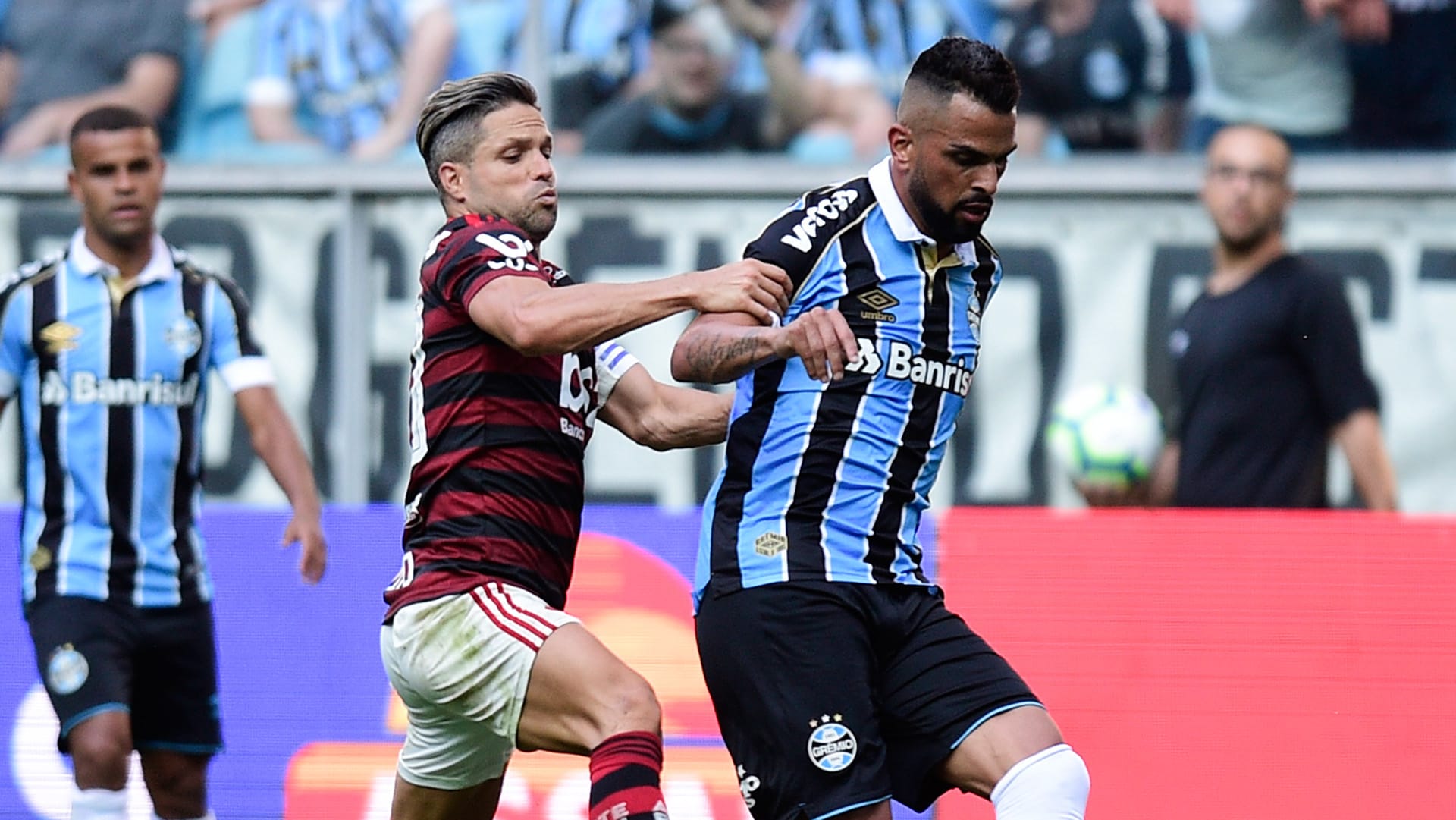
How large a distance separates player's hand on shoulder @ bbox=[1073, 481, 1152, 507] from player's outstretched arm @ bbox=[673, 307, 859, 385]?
3279 millimetres

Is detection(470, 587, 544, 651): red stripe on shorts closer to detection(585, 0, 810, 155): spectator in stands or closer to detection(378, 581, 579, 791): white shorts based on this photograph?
detection(378, 581, 579, 791): white shorts

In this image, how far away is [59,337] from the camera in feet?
20.0

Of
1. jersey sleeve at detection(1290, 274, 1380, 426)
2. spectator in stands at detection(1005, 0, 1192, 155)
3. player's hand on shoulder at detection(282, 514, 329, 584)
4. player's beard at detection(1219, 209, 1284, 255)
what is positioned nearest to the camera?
player's hand on shoulder at detection(282, 514, 329, 584)

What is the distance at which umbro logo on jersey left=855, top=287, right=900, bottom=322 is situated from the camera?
4.50 m

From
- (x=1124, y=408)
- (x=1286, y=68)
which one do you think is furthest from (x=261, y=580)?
(x=1286, y=68)

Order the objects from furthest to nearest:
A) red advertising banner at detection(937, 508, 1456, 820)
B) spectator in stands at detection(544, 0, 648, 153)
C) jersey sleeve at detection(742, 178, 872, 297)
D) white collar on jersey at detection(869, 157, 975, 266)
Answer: spectator in stands at detection(544, 0, 648, 153) → red advertising banner at detection(937, 508, 1456, 820) → white collar on jersey at detection(869, 157, 975, 266) → jersey sleeve at detection(742, 178, 872, 297)

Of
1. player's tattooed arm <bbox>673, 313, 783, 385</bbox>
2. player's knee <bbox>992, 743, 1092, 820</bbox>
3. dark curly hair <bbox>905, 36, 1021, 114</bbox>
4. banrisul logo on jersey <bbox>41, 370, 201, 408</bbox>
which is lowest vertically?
player's knee <bbox>992, 743, 1092, 820</bbox>

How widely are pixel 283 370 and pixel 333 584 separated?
9.89ft

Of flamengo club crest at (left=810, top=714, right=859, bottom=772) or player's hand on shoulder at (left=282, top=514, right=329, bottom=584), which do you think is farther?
player's hand on shoulder at (left=282, top=514, right=329, bottom=584)

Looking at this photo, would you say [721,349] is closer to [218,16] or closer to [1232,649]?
[1232,649]

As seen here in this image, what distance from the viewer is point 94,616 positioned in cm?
594

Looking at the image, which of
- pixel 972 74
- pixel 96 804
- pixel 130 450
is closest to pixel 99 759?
pixel 96 804

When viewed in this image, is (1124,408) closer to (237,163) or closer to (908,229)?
(908,229)

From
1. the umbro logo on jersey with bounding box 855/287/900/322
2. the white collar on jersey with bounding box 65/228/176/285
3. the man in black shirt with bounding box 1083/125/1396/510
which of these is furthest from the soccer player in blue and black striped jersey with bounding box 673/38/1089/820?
the man in black shirt with bounding box 1083/125/1396/510
